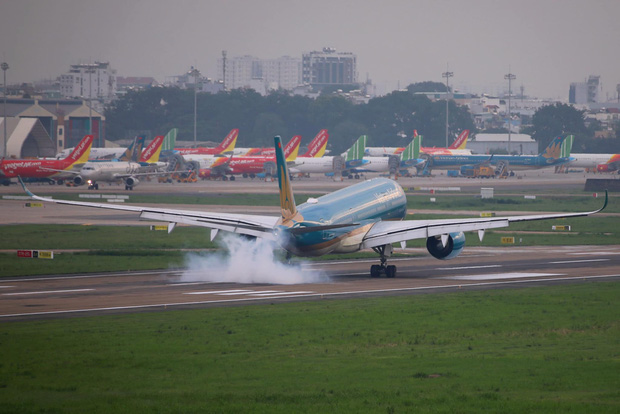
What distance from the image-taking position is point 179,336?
106 ft

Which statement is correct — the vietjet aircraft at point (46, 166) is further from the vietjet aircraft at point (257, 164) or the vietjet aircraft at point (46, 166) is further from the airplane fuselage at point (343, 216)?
the airplane fuselage at point (343, 216)

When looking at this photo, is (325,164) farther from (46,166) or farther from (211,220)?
(211,220)

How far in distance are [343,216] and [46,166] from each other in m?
101

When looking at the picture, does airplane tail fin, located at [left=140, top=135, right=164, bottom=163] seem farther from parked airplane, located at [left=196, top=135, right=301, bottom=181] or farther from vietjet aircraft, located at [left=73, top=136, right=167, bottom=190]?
parked airplane, located at [left=196, top=135, right=301, bottom=181]

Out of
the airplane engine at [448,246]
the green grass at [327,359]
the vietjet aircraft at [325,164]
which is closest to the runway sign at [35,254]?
the green grass at [327,359]

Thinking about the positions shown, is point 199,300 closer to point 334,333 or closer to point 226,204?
point 334,333

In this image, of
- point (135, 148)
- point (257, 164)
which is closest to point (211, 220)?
point (135, 148)

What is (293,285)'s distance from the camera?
48.4 meters

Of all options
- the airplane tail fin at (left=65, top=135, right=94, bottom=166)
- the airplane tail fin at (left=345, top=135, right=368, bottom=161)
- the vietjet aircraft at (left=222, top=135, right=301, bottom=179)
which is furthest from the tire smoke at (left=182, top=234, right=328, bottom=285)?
the airplane tail fin at (left=345, top=135, right=368, bottom=161)

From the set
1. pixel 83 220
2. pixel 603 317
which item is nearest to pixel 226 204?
pixel 83 220

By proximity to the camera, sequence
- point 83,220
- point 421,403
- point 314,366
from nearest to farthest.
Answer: point 421,403
point 314,366
point 83,220

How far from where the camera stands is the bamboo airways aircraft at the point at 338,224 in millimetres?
47531

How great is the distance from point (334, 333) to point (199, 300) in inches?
431

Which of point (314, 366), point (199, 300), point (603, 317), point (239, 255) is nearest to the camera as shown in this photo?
point (314, 366)
